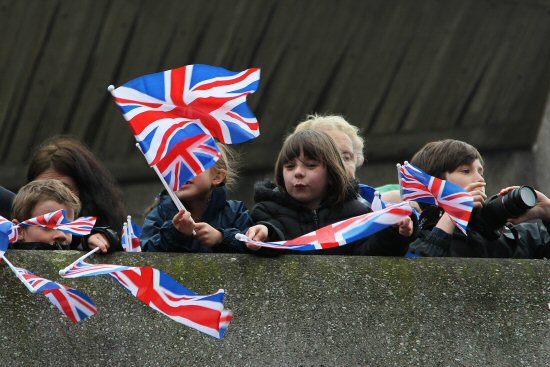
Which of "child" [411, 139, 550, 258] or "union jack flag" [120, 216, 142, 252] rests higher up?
"child" [411, 139, 550, 258]

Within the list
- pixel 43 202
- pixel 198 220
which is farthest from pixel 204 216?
pixel 43 202

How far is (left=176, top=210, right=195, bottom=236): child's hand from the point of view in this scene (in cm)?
507

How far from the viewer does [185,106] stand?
5219 mm

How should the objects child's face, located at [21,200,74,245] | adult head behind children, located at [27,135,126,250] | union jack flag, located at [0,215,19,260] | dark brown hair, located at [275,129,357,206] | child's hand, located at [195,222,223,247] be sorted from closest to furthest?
union jack flag, located at [0,215,19,260] → child's hand, located at [195,222,223,247] → child's face, located at [21,200,74,245] → dark brown hair, located at [275,129,357,206] → adult head behind children, located at [27,135,126,250]

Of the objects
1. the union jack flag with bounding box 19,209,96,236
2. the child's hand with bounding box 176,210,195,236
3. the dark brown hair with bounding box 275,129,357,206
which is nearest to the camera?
the child's hand with bounding box 176,210,195,236

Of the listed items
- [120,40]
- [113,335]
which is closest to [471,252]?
[113,335]

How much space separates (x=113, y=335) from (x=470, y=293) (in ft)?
4.52

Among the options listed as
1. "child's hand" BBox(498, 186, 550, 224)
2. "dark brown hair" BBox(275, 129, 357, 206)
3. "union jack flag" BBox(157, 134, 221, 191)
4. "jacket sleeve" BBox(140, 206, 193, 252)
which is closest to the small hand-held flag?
"union jack flag" BBox(157, 134, 221, 191)

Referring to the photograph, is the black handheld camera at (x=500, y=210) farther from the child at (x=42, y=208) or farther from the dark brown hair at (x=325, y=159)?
the child at (x=42, y=208)

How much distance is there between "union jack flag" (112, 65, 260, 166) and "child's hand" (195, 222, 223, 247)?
356 mm

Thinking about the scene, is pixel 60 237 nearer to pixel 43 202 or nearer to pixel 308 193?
pixel 43 202

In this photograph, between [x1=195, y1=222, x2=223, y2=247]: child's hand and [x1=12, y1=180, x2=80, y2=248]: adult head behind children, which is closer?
[x1=195, y1=222, x2=223, y2=247]: child's hand

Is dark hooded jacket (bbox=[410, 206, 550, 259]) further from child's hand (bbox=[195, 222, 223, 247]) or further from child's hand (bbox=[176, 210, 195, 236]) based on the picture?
child's hand (bbox=[176, 210, 195, 236])

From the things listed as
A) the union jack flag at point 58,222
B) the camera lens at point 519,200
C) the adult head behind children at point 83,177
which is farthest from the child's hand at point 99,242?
the camera lens at point 519,200
